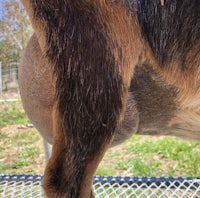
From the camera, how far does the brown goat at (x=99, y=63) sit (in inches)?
26.7

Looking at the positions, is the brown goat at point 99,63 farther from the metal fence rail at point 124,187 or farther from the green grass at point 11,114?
the green grass at point 11,114

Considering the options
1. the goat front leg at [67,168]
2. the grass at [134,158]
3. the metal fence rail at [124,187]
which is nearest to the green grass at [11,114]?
the grass at [134,158]

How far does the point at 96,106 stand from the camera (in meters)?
0.70

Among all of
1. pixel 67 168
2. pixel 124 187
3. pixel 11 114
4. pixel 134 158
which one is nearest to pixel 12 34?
pixel 11 114

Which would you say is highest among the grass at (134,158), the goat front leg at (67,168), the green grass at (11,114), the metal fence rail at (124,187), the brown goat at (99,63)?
the brown goat at (99,63)

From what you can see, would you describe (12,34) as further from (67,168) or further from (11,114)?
(67,168)

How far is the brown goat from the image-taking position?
68 centimetres

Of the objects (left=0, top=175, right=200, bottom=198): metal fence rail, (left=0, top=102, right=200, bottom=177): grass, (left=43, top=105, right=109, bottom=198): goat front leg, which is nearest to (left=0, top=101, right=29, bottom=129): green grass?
(left=0, top=102, right=200, bottom=177): grass

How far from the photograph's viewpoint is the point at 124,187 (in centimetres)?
146

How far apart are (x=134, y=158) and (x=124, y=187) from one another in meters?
1.15

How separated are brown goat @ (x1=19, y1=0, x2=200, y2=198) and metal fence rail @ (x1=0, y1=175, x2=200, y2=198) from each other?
625mm

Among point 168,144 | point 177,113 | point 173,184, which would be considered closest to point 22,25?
point 168,144

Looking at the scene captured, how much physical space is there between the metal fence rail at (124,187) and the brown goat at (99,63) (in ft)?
2.05

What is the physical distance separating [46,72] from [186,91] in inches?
15.2
